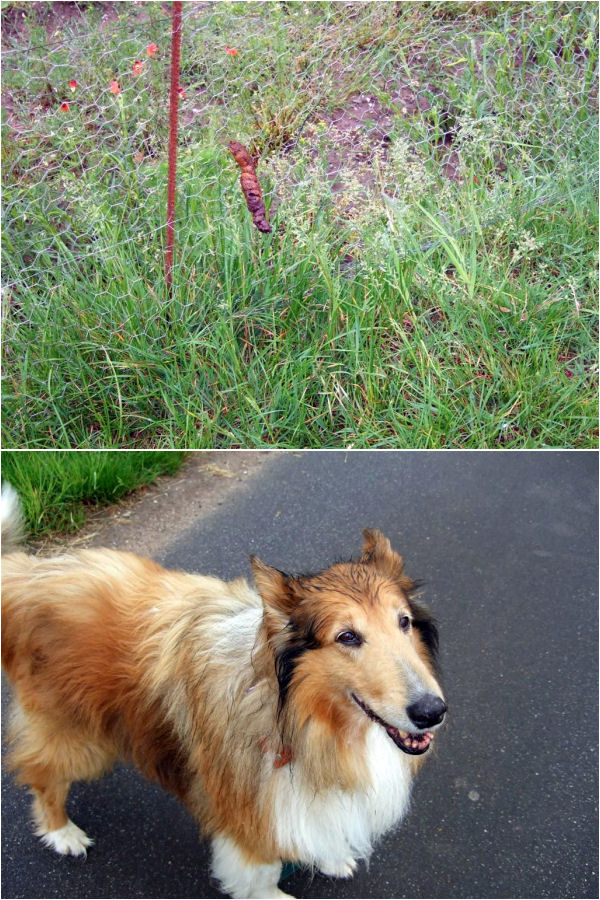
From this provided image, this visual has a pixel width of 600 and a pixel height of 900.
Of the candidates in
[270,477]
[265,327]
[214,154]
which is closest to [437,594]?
[270,477]

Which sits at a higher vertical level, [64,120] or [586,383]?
[64,120]

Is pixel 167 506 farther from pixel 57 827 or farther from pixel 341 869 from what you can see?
pixel 341 869

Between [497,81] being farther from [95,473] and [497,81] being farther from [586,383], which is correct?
[95,473]

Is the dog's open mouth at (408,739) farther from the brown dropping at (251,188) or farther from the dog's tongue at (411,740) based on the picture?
the brown dropping at (251,188)

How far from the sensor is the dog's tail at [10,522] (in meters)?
2.16

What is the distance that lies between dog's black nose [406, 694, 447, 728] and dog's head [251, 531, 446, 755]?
28mm

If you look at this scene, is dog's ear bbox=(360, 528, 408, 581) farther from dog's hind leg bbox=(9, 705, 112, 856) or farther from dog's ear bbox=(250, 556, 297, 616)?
dog's hind leg bbox=(9, 705, 112, 856)

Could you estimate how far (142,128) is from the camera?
2959 millimetres

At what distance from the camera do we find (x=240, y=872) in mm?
1972

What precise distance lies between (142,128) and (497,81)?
61.2 inches

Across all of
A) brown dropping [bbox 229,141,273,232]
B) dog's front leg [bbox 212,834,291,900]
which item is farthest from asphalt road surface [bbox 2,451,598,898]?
brown dropping [bbox 229,141,273,232]

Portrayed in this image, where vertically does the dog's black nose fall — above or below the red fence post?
below

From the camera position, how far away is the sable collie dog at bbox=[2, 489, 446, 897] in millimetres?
1704

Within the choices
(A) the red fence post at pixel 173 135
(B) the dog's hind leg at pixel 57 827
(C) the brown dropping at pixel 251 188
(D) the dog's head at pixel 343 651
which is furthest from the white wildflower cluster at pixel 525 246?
(B) the dog's hind leg at pixel 57 827
